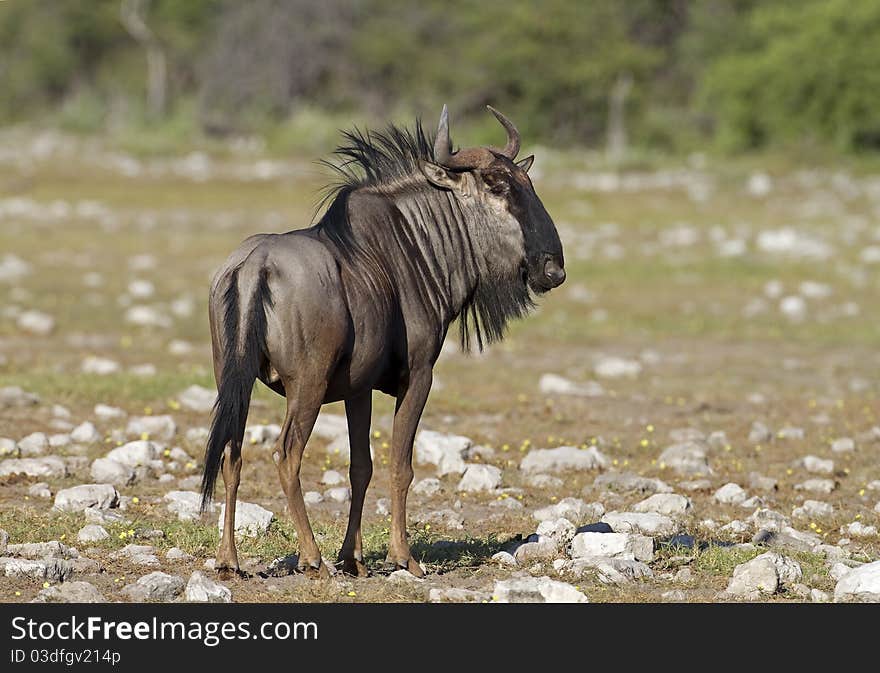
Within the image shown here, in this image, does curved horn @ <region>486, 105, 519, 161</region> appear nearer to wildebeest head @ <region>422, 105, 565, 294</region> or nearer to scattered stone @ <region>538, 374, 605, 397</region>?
wildebeest head @ <region>422, 105, 565, 294</region>

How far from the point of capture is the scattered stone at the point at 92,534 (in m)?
7.95

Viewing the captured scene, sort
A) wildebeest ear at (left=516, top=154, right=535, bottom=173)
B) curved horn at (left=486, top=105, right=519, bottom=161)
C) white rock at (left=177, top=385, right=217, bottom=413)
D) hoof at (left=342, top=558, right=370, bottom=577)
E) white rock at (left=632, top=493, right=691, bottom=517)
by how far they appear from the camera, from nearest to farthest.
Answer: hoof at (left=342, top=558, right=370, bottom=577) → curved horn at (left=486, top=105, right=519, bottom=161) → wildebeest ear at (left=516, top=154, right=535, bottom=173) → white rock at (left=632, top=493, right=691, bottom=517) → white rock at (left=177, top=385, right=217, bottom=413)

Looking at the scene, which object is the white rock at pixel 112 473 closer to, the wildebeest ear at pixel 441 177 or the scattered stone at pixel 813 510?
the wildebeest ear at pixel 441 177

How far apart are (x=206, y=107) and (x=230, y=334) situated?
146 feet

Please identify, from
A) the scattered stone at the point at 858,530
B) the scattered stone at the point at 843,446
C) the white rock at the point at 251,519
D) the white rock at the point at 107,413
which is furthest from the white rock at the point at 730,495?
the white rock at the point at 107,413

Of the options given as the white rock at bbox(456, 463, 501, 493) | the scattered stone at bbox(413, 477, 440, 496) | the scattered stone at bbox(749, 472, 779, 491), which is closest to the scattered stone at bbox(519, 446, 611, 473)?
the white rock at bbox(456, 463, 501, 493)

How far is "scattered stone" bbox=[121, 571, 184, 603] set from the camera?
22.5 ft

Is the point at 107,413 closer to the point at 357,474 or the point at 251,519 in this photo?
the point at 251,519

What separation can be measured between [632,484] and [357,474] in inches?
118

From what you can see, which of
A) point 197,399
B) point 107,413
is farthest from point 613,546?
point 197,399

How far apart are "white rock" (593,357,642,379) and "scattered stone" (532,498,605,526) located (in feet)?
19.6

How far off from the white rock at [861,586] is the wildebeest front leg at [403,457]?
2118 mm

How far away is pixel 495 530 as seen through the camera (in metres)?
8.88
